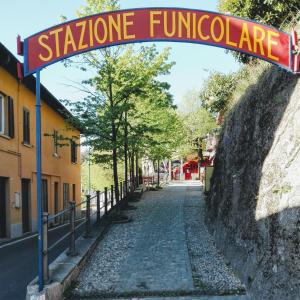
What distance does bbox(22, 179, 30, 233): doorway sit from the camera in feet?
62.0

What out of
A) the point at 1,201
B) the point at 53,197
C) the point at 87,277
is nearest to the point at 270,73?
the point at 87,277

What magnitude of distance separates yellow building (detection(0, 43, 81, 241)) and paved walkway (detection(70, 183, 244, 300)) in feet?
15.3

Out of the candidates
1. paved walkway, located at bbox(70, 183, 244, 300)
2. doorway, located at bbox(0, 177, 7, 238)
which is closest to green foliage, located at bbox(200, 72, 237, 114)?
paved walkway, located at bbox(70, 183, 244, 300)

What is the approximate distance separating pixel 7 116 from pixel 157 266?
32.0 ft

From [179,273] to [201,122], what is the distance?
154ft

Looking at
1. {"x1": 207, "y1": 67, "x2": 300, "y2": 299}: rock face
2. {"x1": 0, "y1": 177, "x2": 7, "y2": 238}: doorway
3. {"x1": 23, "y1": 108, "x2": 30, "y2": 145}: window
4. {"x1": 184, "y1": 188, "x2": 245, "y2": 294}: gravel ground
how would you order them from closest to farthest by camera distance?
{"x1": 207, "y1": 67, "x2": 300, "y2": 299}: rock face
{"x1": 184, "y1": 188, "x2": 245, "y2": 294}: gravel ground
{"x1": 0, "y1": 177, "x2": 7, "y2": 238}: doorway
{"x1": 23, "y1": 108, "x2": 30, "y2": 145}: window

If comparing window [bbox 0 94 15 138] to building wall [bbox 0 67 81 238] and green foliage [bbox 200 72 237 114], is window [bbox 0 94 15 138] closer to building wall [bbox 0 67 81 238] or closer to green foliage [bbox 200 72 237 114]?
building wall [bbox 0 67 81 238]

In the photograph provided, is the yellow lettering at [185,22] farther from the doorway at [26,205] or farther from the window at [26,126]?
the doorway at [26,205]

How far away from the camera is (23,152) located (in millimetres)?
18266

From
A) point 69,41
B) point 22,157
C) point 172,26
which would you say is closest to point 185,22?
point 172,26

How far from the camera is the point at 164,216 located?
52.7ft

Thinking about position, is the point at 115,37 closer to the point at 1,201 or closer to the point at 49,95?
the point at 1,201

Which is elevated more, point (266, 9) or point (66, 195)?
point (266, 9)

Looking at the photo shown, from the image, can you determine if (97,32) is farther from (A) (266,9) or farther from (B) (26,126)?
(B) (26,126)
